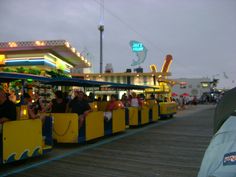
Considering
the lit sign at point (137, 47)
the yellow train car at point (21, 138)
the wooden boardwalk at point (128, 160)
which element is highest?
the lit sign at point (137, 47)

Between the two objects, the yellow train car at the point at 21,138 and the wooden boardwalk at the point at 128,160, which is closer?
the wooden boardwalk at the point at 128,160

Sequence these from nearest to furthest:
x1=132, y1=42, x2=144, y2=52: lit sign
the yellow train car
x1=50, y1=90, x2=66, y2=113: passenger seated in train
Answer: the yellow train car < x1=50, y1=90, x2=66, y2=113: passenger seated in train < x1=132, y1=42, x2=144, y2=52: lit sign

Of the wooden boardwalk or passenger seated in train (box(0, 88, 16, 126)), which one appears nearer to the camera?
the wooden boardwalk

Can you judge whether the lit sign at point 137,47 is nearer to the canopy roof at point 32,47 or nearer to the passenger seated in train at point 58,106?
the canopy roof at point 32,47

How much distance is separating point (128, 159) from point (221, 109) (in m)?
4.66

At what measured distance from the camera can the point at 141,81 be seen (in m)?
34.4

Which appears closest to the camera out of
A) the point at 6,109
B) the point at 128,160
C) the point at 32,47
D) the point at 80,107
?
the point at 6,109

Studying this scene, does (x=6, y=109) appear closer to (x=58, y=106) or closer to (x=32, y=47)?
(x=58, y=106)

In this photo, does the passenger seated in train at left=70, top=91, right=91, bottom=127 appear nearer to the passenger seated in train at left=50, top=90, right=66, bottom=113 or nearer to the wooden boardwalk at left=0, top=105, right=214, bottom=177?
the passenger seated in train at left=50, top=90, right=66, bottom=113

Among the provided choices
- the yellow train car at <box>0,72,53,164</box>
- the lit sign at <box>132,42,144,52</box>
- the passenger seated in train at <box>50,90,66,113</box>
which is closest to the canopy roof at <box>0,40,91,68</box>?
the passenger seated in train at <box>50,90,66,113</box>

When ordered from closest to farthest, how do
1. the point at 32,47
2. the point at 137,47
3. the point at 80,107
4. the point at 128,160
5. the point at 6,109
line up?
1. the point at 6,109
2. the point at 128,160
3. the point at 80,107
4. the point at 32,47
5. the point at 137,47

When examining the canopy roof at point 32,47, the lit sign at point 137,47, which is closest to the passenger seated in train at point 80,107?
the canopy roof at point 32,47

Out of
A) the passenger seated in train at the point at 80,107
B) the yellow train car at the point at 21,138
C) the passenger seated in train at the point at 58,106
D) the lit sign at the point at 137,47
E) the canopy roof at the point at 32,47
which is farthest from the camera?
the lit sign at the point at 137,47

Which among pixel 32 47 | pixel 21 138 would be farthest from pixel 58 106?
pixel 32 47
